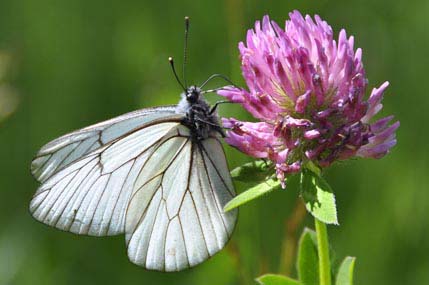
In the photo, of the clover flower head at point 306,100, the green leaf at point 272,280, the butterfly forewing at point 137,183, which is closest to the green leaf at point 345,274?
the green leaf at point 272,280

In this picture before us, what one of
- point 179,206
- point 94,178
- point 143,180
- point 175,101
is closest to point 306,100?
point 179,206

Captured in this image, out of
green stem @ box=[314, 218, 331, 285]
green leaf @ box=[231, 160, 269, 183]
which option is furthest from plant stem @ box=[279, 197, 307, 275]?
green stem @ box=[314, 218, 331, 285]

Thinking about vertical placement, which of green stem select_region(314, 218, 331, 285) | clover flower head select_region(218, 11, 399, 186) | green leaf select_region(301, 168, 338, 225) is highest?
clover flower head select_region(218, 11, 399, 186)

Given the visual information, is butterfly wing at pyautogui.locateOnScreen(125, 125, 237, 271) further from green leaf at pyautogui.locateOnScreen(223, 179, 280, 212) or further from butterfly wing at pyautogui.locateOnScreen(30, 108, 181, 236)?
green leaf at pyautogui.locateOnScreen(223, 179, 280, 212)

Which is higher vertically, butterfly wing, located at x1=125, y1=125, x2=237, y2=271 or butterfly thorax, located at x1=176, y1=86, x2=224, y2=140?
butterfly thorax, located at x1=176, y1=86, x2=224, y2=140

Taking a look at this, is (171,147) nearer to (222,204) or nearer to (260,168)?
(222,204)

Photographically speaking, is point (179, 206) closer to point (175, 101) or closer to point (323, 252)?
point (323, 252)

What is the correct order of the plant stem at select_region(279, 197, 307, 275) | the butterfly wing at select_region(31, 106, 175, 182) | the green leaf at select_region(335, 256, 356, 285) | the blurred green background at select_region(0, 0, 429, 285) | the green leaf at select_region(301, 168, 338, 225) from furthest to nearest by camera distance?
the blurred green background at select_region(0, 0, 429, 285) < the plant stem at select_region(279, 197, 307, 275) < the butterfly wing at select_region(31, 106, 175, 182) < the green leaf at select_region(335, 256, 356, 285) < the green leaf at select_region(301, 168, 338, 225)
